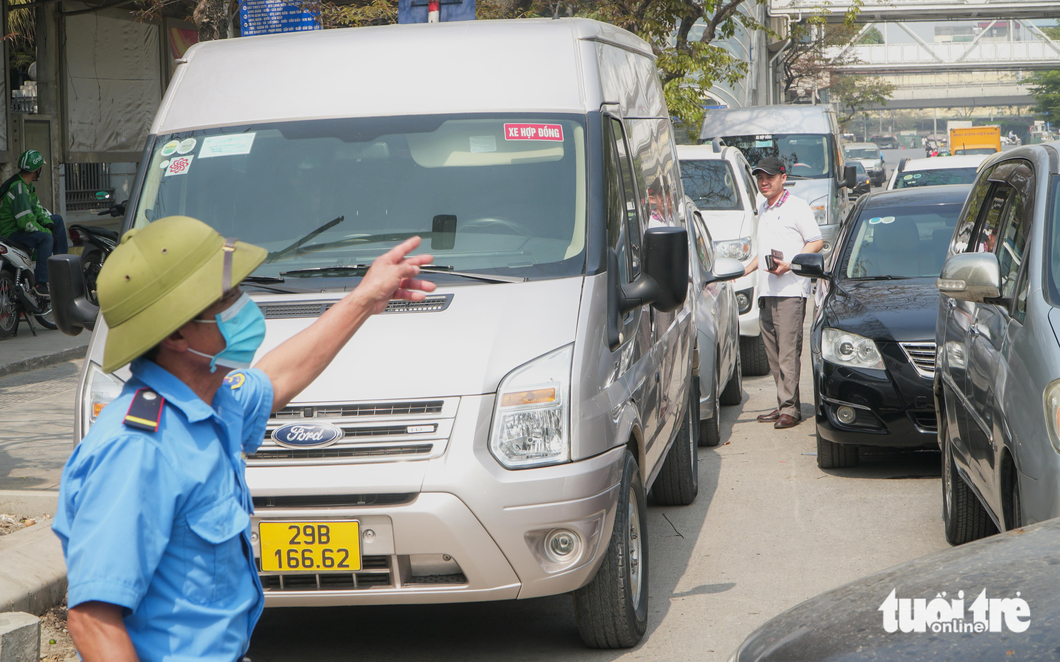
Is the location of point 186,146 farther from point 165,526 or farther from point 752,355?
point 752,355

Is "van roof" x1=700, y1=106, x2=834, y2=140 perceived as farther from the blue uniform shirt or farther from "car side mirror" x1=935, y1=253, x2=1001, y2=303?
the blue uniform shirt

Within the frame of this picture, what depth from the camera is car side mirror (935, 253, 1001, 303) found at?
450 cm

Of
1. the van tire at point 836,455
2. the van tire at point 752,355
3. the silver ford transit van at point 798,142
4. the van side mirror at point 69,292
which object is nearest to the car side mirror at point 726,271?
the van tire at point 836,455

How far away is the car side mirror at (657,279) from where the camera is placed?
14.7 ft

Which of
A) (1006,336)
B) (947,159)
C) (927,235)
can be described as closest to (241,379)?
(1006,336)

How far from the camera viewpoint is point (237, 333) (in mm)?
2131

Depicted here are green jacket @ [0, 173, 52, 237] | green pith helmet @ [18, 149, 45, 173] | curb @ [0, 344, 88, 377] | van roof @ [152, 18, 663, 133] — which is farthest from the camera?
green pith helmet @ [18, 149, 45, 173]

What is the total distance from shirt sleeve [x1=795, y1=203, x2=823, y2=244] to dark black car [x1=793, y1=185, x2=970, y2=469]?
361 millimetres

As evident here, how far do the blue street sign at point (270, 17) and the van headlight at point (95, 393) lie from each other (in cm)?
792

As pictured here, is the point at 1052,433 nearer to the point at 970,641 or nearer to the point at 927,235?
the point at 970,641

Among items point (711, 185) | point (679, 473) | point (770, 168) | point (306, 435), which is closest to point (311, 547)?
point (306, 435)

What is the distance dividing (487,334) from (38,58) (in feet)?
48.4

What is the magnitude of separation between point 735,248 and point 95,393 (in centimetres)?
843

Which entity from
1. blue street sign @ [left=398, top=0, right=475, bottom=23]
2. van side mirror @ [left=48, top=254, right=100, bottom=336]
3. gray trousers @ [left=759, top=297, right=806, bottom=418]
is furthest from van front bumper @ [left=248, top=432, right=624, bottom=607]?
gray trousers @ [left=759, top=297, right=806, bottom=418]
